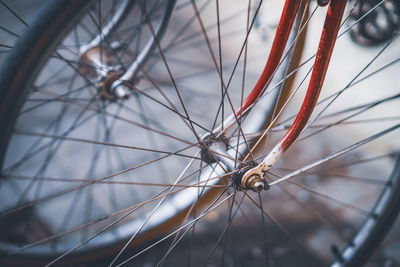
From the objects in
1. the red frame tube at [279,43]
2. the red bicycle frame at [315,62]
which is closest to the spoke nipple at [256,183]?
the red bicycle frame at [315,62]

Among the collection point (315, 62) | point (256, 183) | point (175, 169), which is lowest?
point (256, 183)

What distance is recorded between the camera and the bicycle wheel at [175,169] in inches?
22.7

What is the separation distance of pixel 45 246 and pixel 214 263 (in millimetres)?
508

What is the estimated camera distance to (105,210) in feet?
3.43

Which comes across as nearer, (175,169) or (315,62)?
(315,62)

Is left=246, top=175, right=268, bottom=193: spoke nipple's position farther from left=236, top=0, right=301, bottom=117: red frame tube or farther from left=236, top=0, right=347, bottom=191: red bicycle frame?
left=236, top=0, right=301, bottom=117: red frame tube

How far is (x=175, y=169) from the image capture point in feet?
3.80

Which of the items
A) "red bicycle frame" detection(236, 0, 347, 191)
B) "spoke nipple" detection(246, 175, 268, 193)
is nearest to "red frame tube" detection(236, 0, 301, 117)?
"red bicycle frame" detection(236, 0, 347, 191)

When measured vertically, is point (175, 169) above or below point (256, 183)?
above

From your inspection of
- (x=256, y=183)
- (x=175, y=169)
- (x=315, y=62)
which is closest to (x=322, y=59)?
(x=315, y=62)

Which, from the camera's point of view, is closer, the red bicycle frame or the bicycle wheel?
the red bicycle frame

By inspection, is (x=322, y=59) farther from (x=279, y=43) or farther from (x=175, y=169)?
(x=175, y=169)

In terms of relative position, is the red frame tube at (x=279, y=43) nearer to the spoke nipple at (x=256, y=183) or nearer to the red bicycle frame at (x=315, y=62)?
the red bicycle frame at (x=315, y=62)

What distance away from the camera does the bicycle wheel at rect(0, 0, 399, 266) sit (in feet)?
1.89
